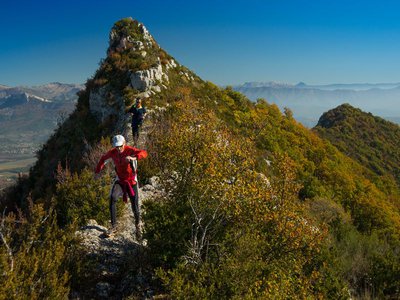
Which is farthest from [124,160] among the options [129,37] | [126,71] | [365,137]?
[365,137]

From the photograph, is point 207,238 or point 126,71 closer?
point 207,238

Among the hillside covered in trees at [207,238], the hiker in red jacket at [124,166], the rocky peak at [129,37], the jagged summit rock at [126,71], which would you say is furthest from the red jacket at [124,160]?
the rocky peak at [129,37]

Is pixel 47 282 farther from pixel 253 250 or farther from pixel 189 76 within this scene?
pixel 189 76

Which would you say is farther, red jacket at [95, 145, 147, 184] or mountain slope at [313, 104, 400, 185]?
mountain slope at [313, 104, 400, 185]

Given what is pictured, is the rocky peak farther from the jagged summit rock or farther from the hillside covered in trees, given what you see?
the hillside covered in trees

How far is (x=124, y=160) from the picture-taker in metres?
8.17

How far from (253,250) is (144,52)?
28.4 m

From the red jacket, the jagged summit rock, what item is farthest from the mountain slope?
the red jacket

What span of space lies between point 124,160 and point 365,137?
7772 cm

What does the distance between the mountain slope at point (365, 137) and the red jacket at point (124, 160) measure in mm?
61253

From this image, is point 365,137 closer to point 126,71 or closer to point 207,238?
point 126,71

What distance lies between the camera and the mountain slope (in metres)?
63.8

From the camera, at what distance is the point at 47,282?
5.21 meters

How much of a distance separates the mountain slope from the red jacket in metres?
61.3
